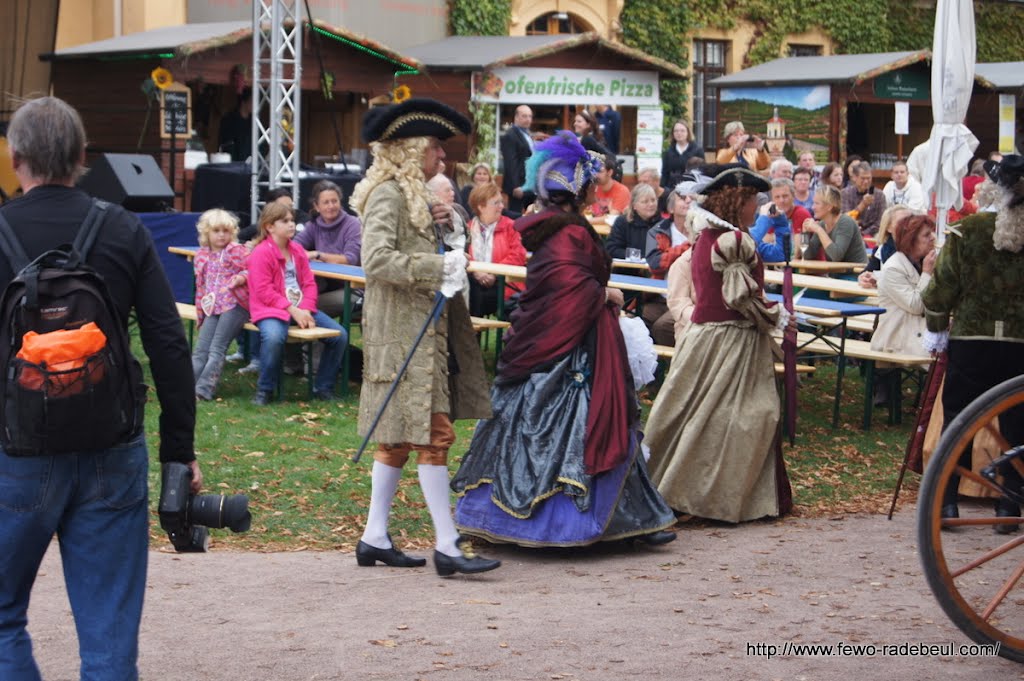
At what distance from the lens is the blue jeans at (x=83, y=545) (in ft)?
11.5

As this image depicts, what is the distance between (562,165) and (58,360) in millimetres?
3438

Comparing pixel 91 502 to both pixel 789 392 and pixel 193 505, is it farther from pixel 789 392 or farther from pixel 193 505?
pixel 789 392

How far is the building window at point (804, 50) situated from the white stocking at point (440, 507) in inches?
1042

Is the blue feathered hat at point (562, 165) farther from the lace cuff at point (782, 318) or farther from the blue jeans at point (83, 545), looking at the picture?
the blue jeans at point (83, 545)

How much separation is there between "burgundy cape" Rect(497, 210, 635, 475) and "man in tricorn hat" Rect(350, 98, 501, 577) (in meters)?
0.53

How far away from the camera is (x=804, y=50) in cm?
3111

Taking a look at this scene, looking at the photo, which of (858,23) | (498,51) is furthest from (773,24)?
(498,51)

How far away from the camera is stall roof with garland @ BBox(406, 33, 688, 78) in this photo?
21984 millimetres

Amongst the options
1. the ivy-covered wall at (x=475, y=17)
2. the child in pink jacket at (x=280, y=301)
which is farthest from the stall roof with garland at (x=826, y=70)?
the child in pink jacket at (x=280, y=301)

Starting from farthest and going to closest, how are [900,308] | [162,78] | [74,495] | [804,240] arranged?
1. [162,78]
2. [804,240]
3. [900,308]
4. [74,495]

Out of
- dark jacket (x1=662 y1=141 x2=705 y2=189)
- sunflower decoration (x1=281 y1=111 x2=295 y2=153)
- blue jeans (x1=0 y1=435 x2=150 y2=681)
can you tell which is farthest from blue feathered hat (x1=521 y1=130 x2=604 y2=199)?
dark jacket (x1=662 y1=141 x2=705 y2=189)

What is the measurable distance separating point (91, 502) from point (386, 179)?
269cm

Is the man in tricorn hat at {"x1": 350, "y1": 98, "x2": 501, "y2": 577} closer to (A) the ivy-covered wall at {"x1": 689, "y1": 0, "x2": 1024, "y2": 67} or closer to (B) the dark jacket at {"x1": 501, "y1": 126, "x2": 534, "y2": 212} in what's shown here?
(B) the dark jacket at {"x1": 501, "y1": 126, "x2": 534, "y2": 212}

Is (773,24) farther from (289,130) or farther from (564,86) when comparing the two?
(289,130)
